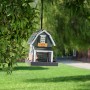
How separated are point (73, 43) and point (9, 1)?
16.6m

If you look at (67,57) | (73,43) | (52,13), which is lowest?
(67,57)

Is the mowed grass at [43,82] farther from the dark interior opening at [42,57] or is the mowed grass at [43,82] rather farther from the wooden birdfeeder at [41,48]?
the dark interior opening at [42,57]

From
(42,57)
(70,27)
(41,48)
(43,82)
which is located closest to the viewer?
(43,82)

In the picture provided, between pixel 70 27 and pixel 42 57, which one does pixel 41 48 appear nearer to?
pixel 42 57

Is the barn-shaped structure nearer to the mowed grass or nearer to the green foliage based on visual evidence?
the mowed grass

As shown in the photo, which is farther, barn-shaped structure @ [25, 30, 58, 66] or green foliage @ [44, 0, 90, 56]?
barn-shaped structure @ [25, 30, 58, 66]

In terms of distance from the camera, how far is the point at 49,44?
39.0m

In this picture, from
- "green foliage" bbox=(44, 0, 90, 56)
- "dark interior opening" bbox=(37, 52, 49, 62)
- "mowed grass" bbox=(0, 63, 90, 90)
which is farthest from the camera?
"dark interior opening" bbox=(37, 52, 49, 62)

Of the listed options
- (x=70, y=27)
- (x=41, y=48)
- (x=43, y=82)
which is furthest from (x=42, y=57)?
(x=43, y=82)

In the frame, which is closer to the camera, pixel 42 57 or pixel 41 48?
pixel 41 48

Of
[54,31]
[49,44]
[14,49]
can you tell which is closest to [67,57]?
[49,44]

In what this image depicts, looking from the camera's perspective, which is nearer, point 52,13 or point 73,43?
point 73,43

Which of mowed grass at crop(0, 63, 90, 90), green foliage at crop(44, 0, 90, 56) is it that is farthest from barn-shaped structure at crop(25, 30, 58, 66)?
green foliage at crop(44, 0, 90, 56)

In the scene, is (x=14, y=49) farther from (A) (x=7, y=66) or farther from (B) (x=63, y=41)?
(B) (x=63, y=41)
